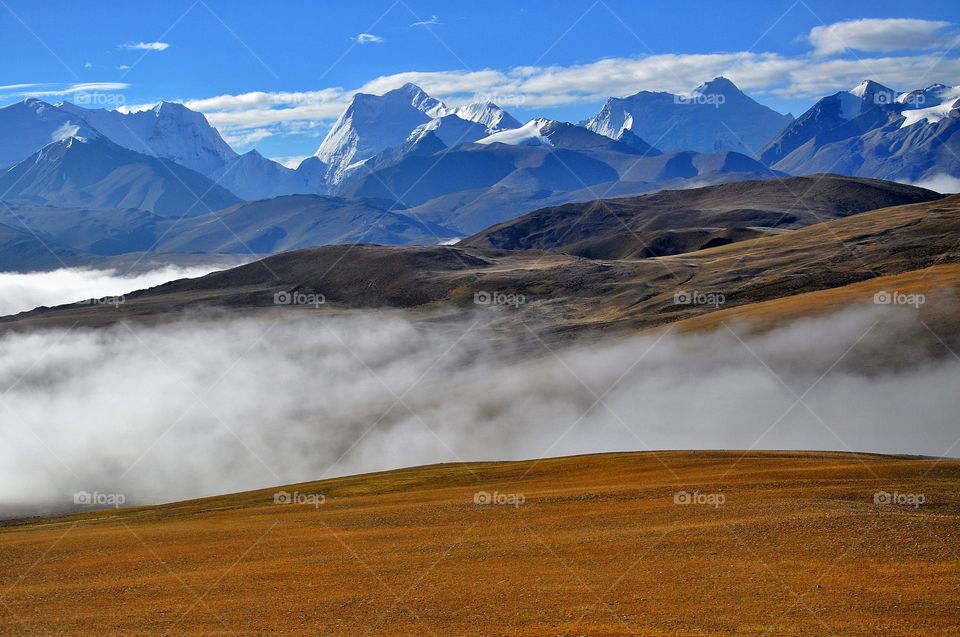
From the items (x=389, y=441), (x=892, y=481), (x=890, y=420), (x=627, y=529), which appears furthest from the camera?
(x=389, y=441)

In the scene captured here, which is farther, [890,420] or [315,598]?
[890,420]

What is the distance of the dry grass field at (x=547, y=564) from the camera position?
34.8 m

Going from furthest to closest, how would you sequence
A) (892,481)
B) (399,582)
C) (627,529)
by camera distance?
(892,481) < (627,529) < (399,582)

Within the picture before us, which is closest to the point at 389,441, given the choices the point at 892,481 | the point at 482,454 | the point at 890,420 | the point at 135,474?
the point at 482,454

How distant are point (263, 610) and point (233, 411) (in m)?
134

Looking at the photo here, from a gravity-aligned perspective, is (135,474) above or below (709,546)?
above

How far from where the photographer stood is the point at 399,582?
40.8 meters

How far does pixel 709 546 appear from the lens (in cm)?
4222

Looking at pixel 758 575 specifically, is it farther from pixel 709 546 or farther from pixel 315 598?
pixel 315 598

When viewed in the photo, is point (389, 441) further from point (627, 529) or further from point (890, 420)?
point (627, 529)

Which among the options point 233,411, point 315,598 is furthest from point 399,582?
point 233,411

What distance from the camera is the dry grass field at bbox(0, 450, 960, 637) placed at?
34.8 metres

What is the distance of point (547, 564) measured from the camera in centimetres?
4166

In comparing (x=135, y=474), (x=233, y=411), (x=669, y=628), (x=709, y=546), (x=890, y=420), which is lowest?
(x=669, y=628)
